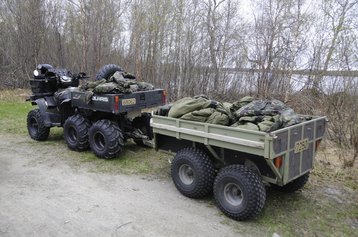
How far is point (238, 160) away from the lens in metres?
3.40

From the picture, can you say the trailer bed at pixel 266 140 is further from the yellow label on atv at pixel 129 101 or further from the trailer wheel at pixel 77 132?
the trailer wheel at pixel 77 132

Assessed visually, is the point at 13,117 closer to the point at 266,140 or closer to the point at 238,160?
the point at 238,160

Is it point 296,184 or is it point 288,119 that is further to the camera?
point 296,184

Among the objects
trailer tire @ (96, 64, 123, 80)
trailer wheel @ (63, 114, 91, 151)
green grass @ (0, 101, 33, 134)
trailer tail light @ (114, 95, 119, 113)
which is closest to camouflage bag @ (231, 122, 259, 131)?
trailer tail light @ (114, 95, 119, 113)

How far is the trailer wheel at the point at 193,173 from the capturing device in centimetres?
348

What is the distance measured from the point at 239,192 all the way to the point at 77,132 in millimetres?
2990

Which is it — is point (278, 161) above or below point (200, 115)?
below

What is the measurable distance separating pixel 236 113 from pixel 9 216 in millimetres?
2622

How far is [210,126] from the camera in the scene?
11.0ft

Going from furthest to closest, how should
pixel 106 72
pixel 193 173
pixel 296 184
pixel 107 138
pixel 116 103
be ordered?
pixel 106 72 → pixel 107 138 → pixel 116 103 → pixel 296 184 → pixel 193 173

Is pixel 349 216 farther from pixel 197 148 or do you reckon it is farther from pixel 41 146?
pixel 41 146

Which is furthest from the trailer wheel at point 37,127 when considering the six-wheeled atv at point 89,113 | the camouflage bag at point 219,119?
the camouflage bag at point 219,119

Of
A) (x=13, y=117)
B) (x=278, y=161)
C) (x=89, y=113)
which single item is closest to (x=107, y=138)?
(x=89, y=113)

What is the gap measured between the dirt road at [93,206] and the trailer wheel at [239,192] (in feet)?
0.41
